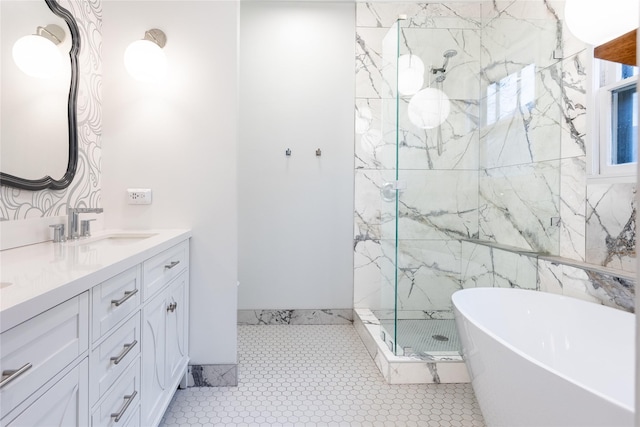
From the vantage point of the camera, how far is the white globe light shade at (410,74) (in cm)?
239

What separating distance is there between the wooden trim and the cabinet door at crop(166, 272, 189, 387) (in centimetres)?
172

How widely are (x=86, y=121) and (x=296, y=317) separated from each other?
2017mm

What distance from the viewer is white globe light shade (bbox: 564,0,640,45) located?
1444 millimetres

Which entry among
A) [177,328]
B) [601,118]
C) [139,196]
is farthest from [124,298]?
[601,118]

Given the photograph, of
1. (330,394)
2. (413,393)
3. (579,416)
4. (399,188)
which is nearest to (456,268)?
(399,188)

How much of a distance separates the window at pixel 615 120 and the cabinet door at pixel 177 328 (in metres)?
2.11

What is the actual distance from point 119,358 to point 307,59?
2554mm

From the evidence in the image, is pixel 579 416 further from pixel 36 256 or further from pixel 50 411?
pixel 36 256

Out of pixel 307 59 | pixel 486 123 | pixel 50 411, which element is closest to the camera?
pixel 50 411

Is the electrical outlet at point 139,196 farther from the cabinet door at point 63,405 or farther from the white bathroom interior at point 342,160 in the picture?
the cabinet door at point 63,405

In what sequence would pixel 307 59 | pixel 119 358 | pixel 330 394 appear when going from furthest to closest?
pixel 307 59, pixel 330 394, pixel 119 358

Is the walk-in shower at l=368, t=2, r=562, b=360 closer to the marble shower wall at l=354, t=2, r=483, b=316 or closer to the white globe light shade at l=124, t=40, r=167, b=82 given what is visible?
the marble shower wall at l=354, t=2, r=483, b=316

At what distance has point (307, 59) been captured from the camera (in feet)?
9.55

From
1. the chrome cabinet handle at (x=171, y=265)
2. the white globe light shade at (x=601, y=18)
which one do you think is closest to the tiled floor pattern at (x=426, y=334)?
the chrome cabinet handle at (x=171, y=265)
